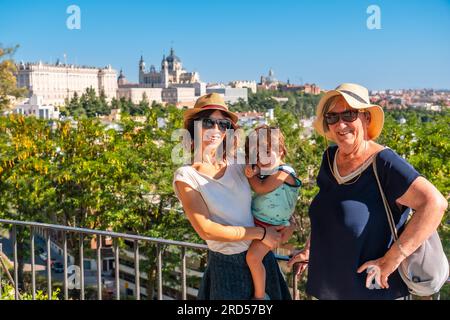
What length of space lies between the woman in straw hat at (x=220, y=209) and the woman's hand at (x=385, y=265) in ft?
1.67

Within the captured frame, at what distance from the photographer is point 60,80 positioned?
14150cm

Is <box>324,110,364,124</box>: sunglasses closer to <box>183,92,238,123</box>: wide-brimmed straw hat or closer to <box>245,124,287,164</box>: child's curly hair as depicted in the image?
<box>245,124,287,164</box>: child's curly hair

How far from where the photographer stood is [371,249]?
2463 mm

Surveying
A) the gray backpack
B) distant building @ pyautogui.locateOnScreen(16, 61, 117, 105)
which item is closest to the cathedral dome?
distant building @ pyautogui.locateOnScreen(16, 61, 117, 105)

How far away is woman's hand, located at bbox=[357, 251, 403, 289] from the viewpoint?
2.34 metres

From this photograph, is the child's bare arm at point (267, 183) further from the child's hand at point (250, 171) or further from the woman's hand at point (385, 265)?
the woman's hand at point (385, 265)

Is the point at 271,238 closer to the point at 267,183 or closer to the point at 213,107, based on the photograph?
the point at 267,183

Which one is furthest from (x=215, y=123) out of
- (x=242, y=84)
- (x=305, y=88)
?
(x=242, y=84)

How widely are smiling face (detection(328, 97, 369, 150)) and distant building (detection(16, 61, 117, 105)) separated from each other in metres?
128

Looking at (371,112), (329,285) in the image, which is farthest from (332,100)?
(329,285)

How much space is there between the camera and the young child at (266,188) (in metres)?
2.75
